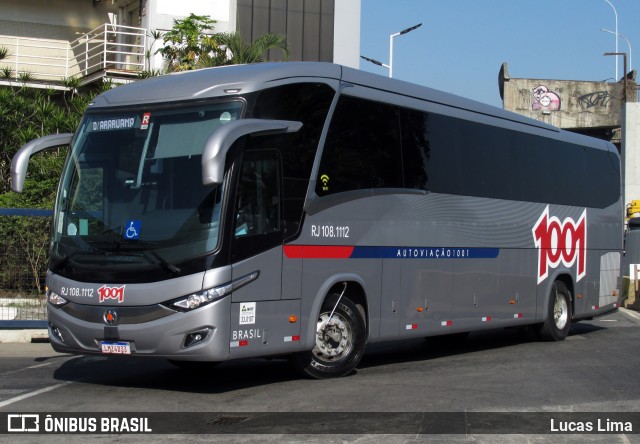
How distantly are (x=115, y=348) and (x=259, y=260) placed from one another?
1.76m

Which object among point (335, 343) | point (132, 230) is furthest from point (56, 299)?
point (335, 343)

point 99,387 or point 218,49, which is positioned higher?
point 218,49

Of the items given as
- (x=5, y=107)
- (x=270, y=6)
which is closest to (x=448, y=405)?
(x=5, y=107)

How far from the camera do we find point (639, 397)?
1033 centimetres

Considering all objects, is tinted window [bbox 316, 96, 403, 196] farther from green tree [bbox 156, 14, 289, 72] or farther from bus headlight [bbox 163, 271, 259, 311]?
green tree [bbox 156, 14, 289, 72]

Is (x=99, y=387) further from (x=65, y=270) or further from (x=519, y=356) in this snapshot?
(x=519, y=356)

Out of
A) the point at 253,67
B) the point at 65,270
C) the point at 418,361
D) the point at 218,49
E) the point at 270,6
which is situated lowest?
the point at 418,361

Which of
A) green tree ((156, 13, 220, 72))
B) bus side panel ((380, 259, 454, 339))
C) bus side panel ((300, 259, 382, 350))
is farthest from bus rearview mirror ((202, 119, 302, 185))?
green tree ((156, 13, 220, 72))

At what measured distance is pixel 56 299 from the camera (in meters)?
10.6

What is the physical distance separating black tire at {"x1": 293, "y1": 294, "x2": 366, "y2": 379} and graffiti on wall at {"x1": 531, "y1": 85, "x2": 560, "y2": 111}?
5615cm

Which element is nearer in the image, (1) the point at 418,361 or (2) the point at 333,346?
(2) the point at 333,346

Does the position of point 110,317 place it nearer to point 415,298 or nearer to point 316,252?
point 316,252

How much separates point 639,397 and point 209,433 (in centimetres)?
488

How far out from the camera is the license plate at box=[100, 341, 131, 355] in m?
9.98
